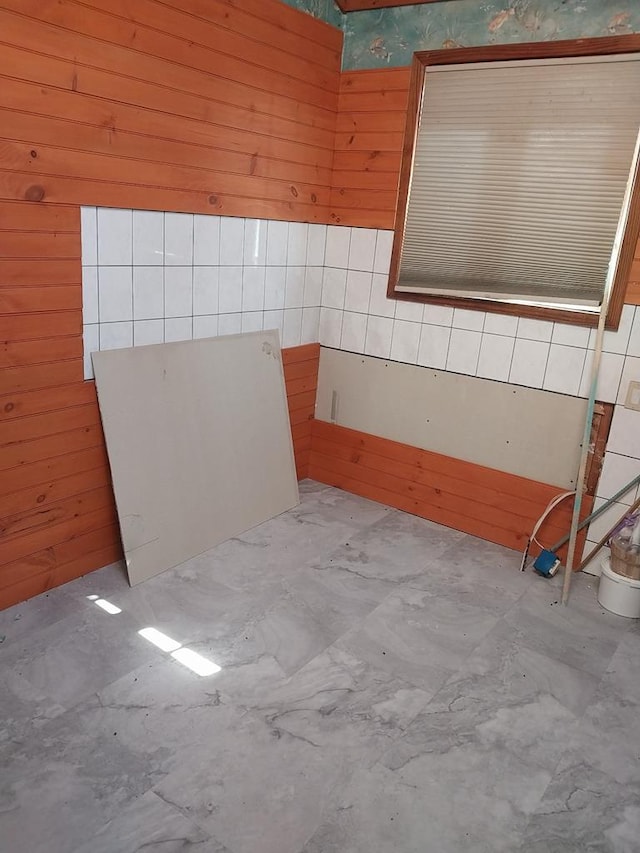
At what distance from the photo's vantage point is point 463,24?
A: 2785 mm

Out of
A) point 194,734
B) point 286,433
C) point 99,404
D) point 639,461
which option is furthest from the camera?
point 286,433

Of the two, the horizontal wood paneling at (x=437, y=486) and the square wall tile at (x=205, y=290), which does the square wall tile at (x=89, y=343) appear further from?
the horizontal wood paneling at (x=437, y=486)

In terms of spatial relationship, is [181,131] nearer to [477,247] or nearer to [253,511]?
[477,247]

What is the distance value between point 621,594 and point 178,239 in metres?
2.24

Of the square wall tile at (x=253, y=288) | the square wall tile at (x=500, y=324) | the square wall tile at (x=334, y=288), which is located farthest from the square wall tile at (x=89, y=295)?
the square wall tile at (x=500, y=324)

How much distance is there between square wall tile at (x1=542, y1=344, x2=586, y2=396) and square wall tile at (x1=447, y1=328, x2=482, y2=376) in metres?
0.34

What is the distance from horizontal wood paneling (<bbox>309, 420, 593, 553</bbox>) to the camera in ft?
9.77

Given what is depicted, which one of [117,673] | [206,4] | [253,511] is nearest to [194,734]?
[117,673]

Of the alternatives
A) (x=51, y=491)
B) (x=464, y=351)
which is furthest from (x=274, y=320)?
(x=51, y=491)

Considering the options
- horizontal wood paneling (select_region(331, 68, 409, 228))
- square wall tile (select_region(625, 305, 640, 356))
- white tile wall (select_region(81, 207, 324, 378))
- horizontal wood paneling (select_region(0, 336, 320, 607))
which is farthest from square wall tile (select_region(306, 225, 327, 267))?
square wall tile (select_region(625, 305, 640, 356))

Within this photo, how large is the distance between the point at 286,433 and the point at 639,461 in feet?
5.24

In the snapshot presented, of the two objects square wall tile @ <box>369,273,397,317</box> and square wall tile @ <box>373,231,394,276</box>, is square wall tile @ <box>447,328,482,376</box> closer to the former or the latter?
square wall tile @ <box>369,273,397,317</box>

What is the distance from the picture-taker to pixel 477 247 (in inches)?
116

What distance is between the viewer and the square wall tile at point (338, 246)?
3.32m
